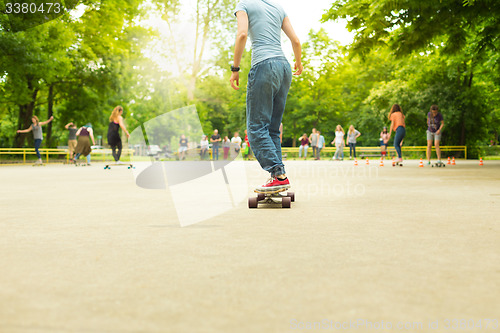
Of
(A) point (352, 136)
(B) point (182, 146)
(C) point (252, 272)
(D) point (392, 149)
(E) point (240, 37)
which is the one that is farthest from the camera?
(D) point (392, 149)

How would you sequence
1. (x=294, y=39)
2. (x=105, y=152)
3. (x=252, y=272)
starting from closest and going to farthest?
(x=252, y=272), (x=294, y=39), (x=105, y=152)

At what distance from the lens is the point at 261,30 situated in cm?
607

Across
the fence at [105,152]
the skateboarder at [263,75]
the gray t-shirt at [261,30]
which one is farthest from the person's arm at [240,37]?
the fence at [105,152]

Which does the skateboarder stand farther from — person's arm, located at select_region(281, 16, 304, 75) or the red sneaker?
person's arm, located at select_region(281, 16, 304, 75)

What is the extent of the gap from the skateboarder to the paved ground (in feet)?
2.49

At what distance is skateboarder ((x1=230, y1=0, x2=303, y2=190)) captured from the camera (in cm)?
588

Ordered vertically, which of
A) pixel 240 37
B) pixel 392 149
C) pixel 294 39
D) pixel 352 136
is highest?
pixel 294 39

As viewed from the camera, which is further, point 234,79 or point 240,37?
point 234,79

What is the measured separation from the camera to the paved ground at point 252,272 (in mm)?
1988

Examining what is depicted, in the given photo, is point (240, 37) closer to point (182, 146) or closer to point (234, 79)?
point (234, 79)

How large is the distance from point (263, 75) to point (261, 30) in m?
0.59

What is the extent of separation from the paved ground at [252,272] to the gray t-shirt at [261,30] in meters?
1.90

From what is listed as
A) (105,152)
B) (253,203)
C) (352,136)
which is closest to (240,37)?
(253,203)

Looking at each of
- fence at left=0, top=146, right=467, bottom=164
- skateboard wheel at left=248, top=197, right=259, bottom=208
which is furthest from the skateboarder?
fence at left=0, top=146, right=467, bottom=164
